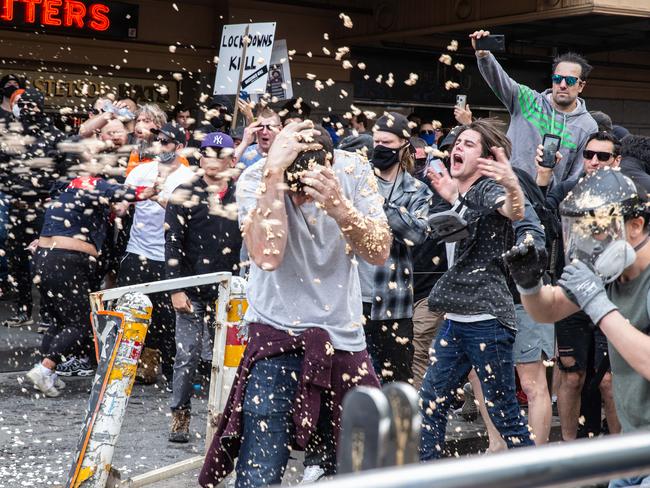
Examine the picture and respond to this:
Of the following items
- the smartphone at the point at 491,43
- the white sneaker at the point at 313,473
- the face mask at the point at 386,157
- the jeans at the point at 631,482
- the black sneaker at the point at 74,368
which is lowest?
the white sneaker at the point at 313,473

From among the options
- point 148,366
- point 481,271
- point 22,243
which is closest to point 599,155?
point 481,271

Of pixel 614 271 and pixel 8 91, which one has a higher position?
pixel 8 91

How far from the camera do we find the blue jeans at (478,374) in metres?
5.32

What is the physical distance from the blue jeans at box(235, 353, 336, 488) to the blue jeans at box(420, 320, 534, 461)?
1.48 m

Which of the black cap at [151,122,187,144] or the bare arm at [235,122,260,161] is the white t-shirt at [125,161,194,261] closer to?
the black cap at [151,122,187,144]

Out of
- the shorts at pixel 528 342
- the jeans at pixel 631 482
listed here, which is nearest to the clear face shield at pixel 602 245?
the jeans at pixel 631 482

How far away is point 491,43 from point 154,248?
10.5ft

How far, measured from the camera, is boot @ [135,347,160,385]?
8438 millimetres

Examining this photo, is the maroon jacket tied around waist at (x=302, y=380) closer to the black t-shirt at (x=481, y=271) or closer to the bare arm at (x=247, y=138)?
the black t-shirt at (x=481, y=271)

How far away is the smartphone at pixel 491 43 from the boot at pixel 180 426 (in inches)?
118

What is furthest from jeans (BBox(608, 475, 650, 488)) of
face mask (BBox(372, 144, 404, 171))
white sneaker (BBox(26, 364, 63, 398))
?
white sneaker (BBox(26, 364, 63, 398))

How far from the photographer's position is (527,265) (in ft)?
11.7

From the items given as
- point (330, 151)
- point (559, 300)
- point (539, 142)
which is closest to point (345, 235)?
point (330, 151)

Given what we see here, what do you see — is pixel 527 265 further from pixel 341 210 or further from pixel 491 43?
pixel 491 43
